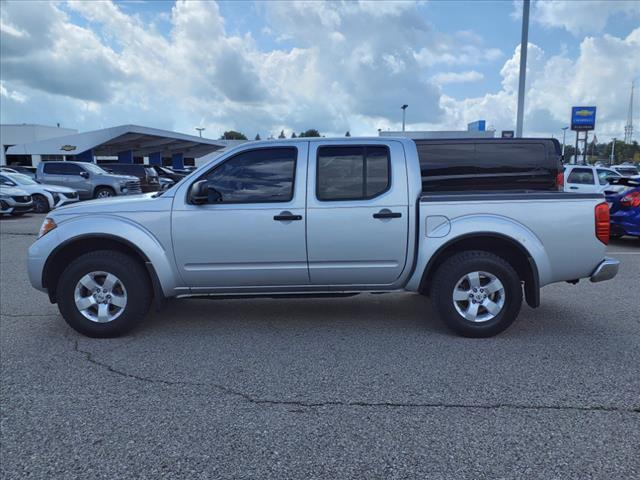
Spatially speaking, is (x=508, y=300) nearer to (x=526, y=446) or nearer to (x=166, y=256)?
(x=526, y=446)

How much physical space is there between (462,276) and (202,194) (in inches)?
99.5

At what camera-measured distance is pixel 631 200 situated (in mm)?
9500

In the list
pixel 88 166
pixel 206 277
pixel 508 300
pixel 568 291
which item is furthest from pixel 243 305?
pixel 88 166

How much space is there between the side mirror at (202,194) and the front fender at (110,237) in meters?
0.52

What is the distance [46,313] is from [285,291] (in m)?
2.93

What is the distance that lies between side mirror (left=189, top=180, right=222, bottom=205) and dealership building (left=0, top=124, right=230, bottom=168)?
105ft

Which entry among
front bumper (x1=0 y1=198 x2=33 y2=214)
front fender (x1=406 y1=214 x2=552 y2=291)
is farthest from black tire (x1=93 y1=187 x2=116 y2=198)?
front fender (x1=406 y1=214 x2=552 y2=291)

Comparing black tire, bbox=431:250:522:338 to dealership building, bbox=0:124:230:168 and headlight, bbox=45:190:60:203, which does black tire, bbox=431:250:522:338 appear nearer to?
headlight, bbox=45:190:60:203

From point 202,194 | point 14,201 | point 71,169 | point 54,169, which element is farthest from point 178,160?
point 202,194

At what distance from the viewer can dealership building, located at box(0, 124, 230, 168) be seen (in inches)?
1619

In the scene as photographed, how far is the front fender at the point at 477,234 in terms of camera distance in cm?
446

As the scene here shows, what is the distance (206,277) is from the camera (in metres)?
4.61

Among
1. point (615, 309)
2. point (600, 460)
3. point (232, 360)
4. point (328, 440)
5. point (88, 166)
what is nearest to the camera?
point (600, 460)

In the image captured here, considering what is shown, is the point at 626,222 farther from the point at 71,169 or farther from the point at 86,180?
the point at 71,169
